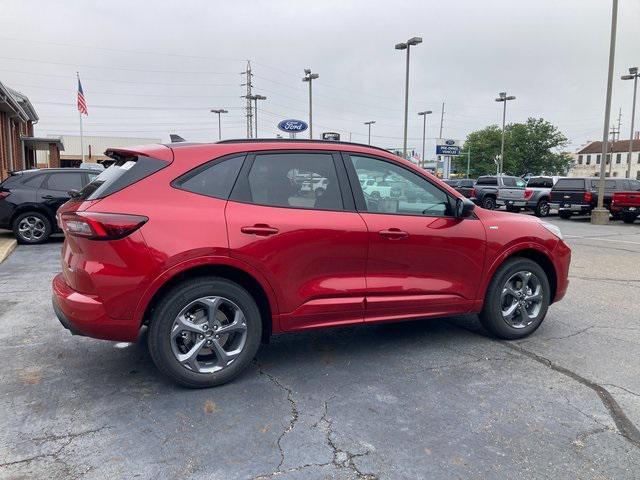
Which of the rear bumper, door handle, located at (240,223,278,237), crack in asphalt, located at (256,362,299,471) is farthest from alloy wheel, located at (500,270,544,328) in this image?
the rear bumper

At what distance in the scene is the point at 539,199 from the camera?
74.3 ft

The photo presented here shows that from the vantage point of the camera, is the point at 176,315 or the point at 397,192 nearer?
the point at 176,315

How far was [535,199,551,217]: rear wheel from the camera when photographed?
898 inches

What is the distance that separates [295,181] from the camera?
3.90 meters

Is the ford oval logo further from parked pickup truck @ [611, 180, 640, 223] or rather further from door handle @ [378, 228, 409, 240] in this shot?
door handle @ [378, 228, 409, 240]

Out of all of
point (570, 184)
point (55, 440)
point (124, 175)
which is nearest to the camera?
point (55, 440)

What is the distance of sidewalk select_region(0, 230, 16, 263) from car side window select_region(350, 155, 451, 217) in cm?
726

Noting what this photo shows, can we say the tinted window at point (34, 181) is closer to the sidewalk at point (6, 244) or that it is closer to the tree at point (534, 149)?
the sidewalk at point (6, 244)

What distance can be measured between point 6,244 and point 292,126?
13.5m

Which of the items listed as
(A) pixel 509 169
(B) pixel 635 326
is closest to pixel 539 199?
(B) pixel 635 326

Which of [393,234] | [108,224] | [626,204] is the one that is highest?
[108,224]

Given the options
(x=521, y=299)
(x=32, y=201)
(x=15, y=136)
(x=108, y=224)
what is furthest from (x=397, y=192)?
(x=15, y=136)

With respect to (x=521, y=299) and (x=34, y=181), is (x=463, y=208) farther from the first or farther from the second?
(x=34, y=181)

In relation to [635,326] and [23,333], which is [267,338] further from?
[635,326]
